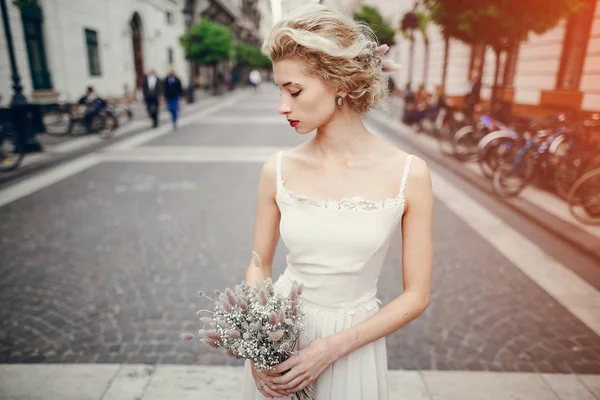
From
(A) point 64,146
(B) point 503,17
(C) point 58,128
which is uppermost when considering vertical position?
(B) point 503,17

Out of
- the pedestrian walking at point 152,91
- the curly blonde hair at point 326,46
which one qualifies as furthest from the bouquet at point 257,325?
the pedestrian walking at point 152,91

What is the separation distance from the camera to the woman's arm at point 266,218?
148 centimetres

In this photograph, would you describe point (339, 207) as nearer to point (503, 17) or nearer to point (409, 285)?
point (409, 285)

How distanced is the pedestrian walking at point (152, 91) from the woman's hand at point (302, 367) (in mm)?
14555

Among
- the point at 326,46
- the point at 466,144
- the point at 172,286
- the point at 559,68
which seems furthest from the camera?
the point at 559,68

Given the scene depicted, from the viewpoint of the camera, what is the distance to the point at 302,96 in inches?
49.1

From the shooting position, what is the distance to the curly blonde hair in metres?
1.17

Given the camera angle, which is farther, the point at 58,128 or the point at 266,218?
the point at 58,128

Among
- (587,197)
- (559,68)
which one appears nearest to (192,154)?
(587,197)

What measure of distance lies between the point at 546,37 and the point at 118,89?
19090mm

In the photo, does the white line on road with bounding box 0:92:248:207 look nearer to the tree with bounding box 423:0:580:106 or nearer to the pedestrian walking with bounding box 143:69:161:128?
the pedestrian walking with bounding box 143:69:161:128

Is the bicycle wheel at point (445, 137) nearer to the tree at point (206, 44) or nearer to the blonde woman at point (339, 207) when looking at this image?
the blonde woman at point (339, 207)

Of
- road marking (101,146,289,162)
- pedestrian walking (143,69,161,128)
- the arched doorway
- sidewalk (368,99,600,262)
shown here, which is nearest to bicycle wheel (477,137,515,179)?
sidewalk (368,99,600,262)

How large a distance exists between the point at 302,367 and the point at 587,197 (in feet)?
20.0
